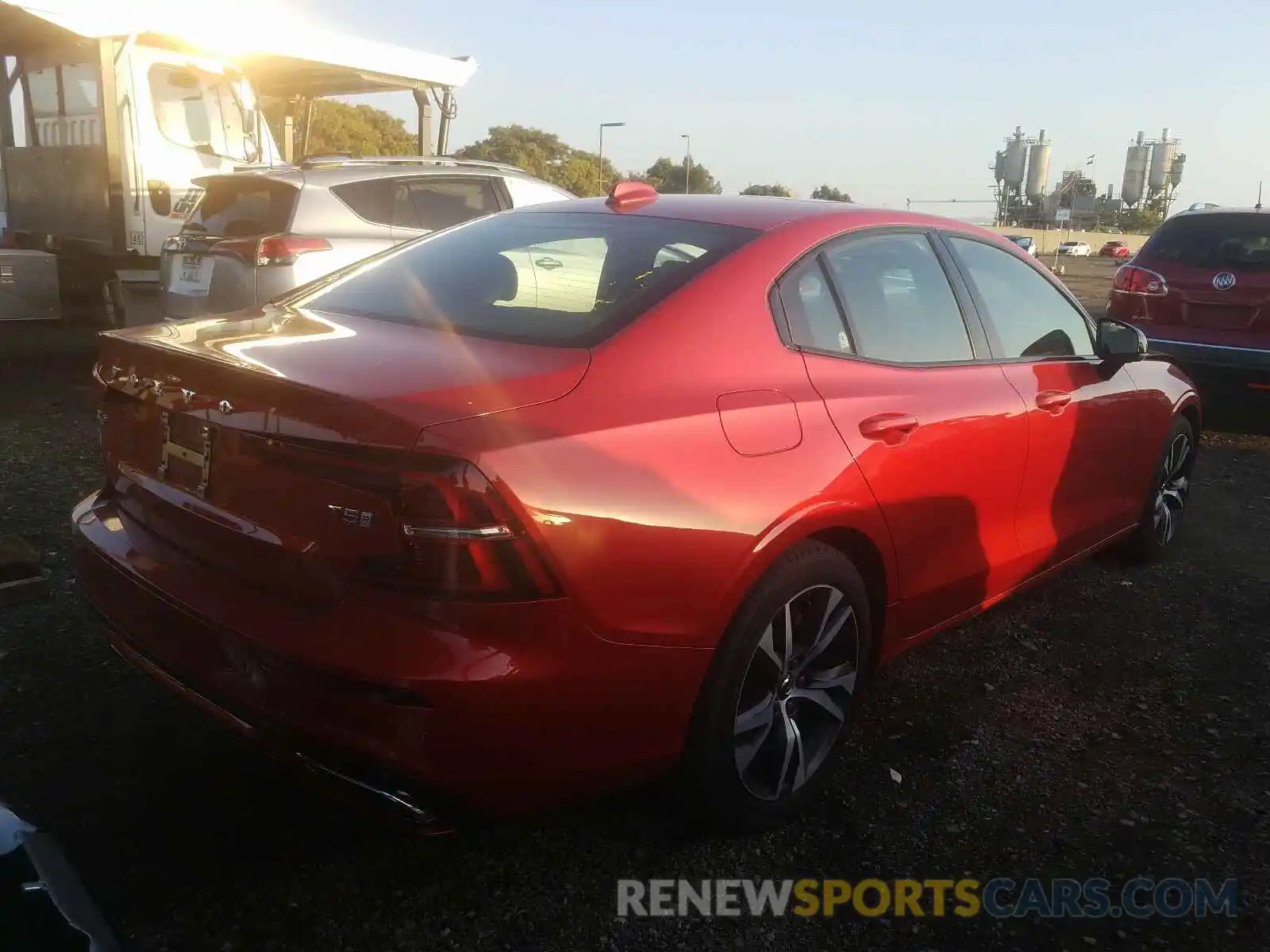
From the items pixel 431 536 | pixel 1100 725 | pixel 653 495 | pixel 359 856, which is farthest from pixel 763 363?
pixel 1100 725

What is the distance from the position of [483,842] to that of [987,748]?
5.08 feet

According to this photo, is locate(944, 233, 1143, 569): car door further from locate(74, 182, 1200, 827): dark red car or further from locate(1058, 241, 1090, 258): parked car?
locate(1058, 241, 1090, 258): parked car

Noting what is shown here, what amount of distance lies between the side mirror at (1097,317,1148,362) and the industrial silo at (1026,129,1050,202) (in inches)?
3273

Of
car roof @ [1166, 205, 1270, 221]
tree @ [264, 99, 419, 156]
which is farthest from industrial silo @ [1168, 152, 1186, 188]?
car roof @ [1166, 205, 1270, 221]

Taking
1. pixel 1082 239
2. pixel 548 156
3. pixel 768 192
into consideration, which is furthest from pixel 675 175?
pixel 768 192

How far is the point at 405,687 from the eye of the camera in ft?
6.35

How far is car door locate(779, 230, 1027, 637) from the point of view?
2.79 metres

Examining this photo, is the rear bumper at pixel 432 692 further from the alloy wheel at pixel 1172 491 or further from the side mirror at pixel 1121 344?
the alloy wheel at pixel 1172 491

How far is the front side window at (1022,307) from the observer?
3.51 metres

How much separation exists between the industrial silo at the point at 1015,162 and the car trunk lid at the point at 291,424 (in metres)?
80.2

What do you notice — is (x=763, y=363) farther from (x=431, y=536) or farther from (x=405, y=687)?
(x=405, y=687)

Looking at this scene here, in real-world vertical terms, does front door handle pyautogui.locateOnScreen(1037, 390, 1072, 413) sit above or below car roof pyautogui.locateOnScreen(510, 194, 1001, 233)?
below

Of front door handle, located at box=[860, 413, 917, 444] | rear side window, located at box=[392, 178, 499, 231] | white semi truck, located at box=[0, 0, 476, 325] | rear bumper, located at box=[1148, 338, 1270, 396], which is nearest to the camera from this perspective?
front door handle, located at box=[860, 413, 917, 444]

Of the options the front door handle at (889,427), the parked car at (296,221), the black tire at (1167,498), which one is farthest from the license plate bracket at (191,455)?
the parked car at (296,221)
